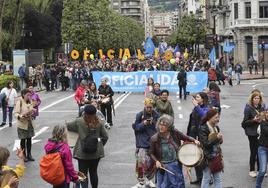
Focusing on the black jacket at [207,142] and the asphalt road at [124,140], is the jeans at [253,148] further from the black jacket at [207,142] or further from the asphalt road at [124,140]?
the black jacket at [207,142]

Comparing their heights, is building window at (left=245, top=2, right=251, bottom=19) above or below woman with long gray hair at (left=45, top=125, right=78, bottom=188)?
above

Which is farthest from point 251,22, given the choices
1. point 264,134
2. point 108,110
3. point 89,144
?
point 89,144

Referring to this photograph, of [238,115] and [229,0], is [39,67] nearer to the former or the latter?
[238,115]

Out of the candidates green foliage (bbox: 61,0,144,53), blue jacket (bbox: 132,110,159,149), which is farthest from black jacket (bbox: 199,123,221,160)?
green foliage (bbox: 61,0,144,53)

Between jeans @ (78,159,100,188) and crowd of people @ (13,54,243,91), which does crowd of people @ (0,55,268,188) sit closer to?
jeans @ (78,159,100,188)

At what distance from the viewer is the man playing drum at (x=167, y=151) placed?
8391mm

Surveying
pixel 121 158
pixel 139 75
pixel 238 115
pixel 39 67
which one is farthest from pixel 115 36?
pixel 121 158

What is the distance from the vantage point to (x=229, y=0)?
7138cm

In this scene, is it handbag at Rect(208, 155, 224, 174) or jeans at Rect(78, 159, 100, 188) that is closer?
handbag at Rect(208, 155, 224, 174)

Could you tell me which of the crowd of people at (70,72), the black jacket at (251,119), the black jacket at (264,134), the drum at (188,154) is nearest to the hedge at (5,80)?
the crowd of people at (70,72)

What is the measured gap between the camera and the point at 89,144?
9125 mm

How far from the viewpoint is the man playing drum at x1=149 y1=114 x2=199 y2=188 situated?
8.39m

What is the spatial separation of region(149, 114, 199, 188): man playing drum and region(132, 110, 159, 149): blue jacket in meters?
1.72

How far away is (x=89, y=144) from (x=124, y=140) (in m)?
7.58
